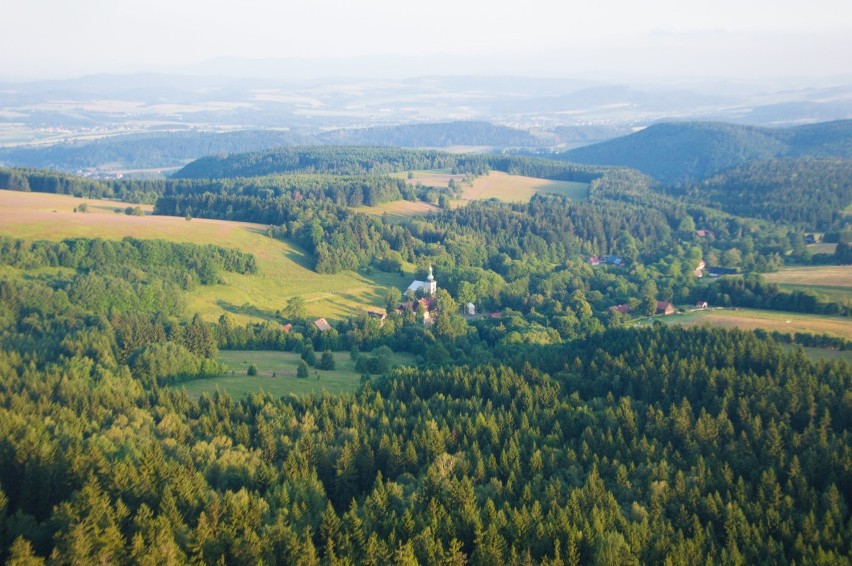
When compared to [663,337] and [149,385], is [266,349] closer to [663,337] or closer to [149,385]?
[149,385]

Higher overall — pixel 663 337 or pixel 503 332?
pixel 663 337

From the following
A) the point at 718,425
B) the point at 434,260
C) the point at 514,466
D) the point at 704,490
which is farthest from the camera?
the point at 434,260

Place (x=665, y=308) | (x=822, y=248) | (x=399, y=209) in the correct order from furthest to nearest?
(x=399, y=209) → (x=822, y=248) → (x=665, y=308)

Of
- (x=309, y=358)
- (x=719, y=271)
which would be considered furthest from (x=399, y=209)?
(x=309, y=358)

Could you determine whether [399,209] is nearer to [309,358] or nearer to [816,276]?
[816,276]

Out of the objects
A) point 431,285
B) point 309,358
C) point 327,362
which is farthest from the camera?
point 431,285

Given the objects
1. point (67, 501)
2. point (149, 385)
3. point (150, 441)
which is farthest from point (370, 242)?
point (67, 501)
